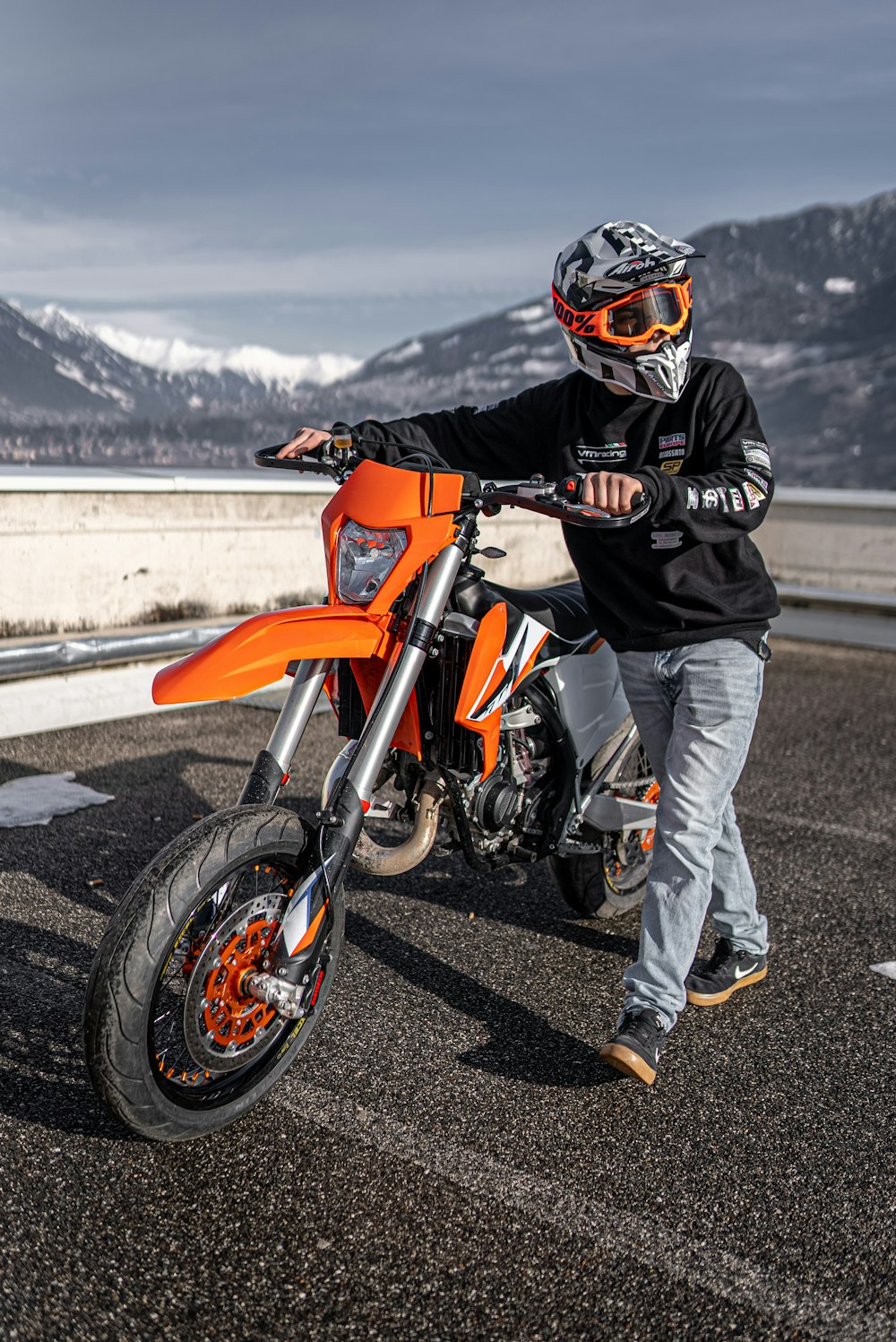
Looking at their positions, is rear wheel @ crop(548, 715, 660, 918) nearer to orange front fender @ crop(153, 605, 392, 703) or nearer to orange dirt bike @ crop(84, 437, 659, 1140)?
orange dirt bike @ crop(84, 437, 659, 1140)

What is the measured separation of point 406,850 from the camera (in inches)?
130

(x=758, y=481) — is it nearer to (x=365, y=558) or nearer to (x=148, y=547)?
(x=365, y=558)

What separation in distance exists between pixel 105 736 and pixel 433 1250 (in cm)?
444

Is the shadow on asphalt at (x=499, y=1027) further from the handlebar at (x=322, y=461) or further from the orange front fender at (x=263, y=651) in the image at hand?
the handlebar at (x=322, y=461)

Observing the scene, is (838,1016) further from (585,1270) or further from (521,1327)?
(521,1327)

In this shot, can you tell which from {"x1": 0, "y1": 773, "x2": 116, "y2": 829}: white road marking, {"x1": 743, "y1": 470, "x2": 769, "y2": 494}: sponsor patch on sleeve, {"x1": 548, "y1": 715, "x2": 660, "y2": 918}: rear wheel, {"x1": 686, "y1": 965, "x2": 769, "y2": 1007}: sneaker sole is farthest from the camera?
{"x1": 0, "y1": 773, "x2": 116, "y2": 829}: white road marking

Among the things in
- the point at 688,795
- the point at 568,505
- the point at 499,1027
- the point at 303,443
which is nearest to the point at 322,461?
the point at 303,443

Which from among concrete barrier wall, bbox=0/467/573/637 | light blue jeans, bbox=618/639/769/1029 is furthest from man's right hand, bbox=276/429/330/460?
concrete barrier wall, bbox=0/467/573/637

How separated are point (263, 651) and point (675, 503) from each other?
3.48 feet

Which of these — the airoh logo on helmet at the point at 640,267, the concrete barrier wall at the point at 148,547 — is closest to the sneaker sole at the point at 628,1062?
the airoh logo on helmet at the point at 640,267

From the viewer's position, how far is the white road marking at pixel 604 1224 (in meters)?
2.42

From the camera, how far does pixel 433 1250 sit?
99.3 inches

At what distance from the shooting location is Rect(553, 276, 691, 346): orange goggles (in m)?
3.27

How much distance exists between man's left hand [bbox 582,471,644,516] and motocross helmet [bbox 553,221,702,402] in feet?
1.90
